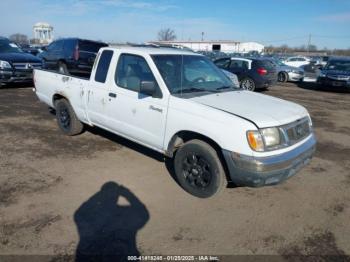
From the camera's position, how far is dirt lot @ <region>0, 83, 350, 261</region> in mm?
3273

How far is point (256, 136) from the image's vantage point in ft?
11.9

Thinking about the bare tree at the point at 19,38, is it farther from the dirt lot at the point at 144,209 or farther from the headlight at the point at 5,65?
the dirt lot at the point at 144,209

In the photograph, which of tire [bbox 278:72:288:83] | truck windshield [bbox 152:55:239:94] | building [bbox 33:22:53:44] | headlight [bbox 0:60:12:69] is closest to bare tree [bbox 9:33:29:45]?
building [bbox 33:22:53:44]

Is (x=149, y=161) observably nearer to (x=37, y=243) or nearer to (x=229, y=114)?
(x=229, y=114)

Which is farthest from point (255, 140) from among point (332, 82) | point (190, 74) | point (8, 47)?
point (332, 82)

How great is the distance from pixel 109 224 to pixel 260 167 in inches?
71.2

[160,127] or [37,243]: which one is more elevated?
[160,127]

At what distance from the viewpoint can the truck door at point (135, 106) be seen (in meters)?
4.52

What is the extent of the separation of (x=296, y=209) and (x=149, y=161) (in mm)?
2464

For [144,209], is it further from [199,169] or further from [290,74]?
[290,74]

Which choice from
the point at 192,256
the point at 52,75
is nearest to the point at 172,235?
the point at 192,256

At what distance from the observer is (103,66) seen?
5.43 m

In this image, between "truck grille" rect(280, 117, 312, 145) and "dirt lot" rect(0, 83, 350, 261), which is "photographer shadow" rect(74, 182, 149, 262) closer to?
"dirt lot" rect(0, 83, 350, 261)

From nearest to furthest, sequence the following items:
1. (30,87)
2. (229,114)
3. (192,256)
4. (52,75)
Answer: (192,256) < (229,114) < (52,75) < (30,87)
